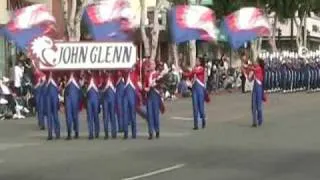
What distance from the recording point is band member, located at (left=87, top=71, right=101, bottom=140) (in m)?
20.3

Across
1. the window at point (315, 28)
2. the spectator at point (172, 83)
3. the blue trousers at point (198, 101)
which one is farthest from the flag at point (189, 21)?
the window at point (315, 28)

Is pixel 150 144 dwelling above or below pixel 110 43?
below

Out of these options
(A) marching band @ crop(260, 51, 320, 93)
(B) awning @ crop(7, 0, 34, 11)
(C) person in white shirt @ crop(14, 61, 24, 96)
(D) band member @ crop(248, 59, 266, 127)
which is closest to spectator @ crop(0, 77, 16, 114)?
(C) person in white shirt @ crop(14, 61, 24, 96)

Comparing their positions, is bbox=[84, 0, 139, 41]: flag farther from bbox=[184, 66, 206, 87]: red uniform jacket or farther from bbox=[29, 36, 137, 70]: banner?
bbox=[29, 36, 137, 70]: banner

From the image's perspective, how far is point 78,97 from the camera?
66.6 feet

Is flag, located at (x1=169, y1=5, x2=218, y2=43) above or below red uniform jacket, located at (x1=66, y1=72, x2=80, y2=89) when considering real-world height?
above

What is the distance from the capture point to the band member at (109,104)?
66.9 feet

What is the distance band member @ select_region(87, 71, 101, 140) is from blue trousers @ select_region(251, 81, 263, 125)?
16.2 feet

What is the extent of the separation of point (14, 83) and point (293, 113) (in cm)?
940

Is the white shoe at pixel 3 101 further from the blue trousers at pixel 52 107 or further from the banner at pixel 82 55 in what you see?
the blue trousers at pixel 52 107

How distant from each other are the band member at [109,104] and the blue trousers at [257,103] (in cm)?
462

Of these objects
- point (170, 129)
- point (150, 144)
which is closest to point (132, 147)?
point (150, 144)

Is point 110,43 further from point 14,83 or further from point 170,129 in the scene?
point 14,83

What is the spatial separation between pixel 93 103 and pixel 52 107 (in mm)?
1068
